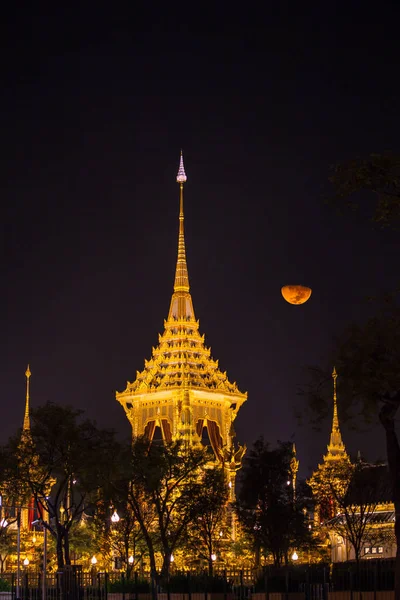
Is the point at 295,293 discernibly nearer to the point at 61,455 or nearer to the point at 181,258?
the point at 61,455

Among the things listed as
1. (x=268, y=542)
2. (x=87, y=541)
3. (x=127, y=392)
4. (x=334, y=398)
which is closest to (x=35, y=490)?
(x=268, y=542)

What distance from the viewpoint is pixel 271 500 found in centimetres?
7925

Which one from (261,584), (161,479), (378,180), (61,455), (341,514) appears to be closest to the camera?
(378,180)

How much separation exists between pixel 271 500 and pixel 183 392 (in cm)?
5597

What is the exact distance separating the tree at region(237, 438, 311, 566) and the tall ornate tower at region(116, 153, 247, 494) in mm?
50680

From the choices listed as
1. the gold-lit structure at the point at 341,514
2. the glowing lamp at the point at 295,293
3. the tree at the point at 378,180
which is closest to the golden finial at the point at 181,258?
the gold-lit structure at the point at 341,514

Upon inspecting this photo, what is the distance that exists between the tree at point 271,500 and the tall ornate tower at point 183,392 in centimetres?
5068

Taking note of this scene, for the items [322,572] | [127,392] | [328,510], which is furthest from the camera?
[127,392]

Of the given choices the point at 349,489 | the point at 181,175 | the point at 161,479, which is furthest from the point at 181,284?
the point at 161,479

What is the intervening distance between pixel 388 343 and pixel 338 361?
2075mm

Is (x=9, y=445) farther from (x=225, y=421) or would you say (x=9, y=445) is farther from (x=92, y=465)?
(x=225, y=421)

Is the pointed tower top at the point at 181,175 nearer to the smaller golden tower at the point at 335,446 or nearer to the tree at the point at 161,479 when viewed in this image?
the smaller golden tower at the point at 335,446

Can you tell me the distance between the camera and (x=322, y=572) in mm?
58031

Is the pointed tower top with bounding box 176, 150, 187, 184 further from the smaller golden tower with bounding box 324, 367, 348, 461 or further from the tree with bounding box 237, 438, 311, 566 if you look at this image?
the tree with bounding box 237, 438, 311, 566
